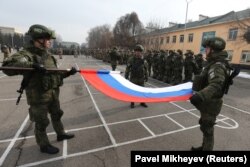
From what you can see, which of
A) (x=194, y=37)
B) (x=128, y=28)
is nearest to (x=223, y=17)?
(x=194, y=37)

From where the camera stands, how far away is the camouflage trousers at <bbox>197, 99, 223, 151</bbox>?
3229 mm

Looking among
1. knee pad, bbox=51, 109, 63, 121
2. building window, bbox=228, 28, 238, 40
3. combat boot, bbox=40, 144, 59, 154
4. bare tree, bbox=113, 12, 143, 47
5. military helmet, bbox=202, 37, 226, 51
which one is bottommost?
combat boot, bbox=40, 144, 59, 154

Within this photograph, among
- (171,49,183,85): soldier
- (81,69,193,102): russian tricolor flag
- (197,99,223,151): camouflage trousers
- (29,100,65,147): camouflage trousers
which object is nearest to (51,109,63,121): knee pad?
(29,100,65,147): camouflage trousers

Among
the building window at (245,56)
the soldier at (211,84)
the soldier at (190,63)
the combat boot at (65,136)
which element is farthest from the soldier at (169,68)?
the building window at (245,56)

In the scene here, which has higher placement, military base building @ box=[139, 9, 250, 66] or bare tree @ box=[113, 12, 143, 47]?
bare tree @ box=[113, 12, 143, 47]

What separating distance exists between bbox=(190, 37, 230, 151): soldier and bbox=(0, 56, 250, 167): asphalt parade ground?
0.94m

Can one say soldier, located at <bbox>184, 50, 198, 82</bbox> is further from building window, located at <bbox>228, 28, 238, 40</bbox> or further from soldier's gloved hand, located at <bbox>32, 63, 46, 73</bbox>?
building window, located at <bbox>228, 28, 238, 40</bbox>

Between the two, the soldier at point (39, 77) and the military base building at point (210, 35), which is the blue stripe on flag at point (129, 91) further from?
the military base building at point (210, 35)

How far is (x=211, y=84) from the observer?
9.59 ft

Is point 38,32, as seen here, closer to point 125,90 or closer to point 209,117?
point 125,90

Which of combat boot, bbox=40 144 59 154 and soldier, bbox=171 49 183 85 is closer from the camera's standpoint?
combat boot, bbox=40 144 59 154

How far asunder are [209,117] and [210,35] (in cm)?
3002

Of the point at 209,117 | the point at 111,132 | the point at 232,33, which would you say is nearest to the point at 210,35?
the point at 232,33

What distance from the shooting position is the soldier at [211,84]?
289cm
